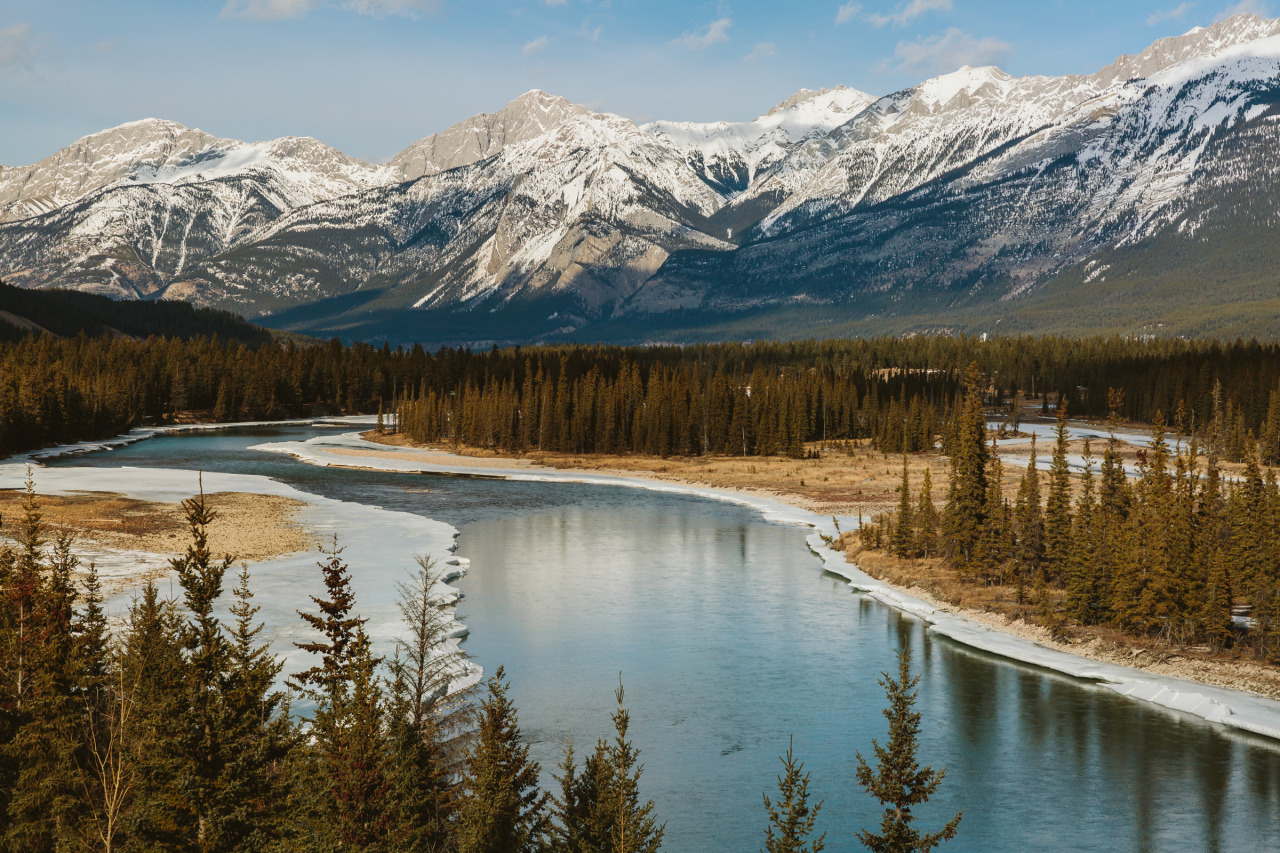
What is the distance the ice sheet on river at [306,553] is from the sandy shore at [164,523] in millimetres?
1702

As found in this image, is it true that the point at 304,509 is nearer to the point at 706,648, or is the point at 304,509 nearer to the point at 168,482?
the point at 168,482

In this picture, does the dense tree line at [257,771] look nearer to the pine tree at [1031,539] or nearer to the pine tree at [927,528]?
the pine tree at [1031,539]

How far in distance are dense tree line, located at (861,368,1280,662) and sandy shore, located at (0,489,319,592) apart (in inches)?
1688

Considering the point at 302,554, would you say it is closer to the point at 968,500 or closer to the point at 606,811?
the point at 968,500

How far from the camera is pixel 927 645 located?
1994 inches

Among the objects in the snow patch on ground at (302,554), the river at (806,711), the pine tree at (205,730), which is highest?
the pine tree at (205,730)

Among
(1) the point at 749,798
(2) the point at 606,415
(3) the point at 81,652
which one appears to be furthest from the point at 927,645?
(2) the point at 606,415

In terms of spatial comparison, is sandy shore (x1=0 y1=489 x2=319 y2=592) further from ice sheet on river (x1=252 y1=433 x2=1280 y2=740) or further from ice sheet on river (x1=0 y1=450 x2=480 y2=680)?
ice sheet on river (x1=252 y1=433 x2=1280 y2=740)

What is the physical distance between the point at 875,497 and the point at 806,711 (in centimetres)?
6313

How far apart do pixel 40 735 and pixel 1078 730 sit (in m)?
34.7

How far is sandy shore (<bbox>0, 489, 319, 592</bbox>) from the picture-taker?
63.7m

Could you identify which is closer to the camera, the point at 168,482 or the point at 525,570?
the point at 525,570

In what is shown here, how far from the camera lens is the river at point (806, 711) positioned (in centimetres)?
3112

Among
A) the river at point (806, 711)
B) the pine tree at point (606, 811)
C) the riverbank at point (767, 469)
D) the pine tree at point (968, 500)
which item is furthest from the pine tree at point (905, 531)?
the pine tree at point (606, 811)
